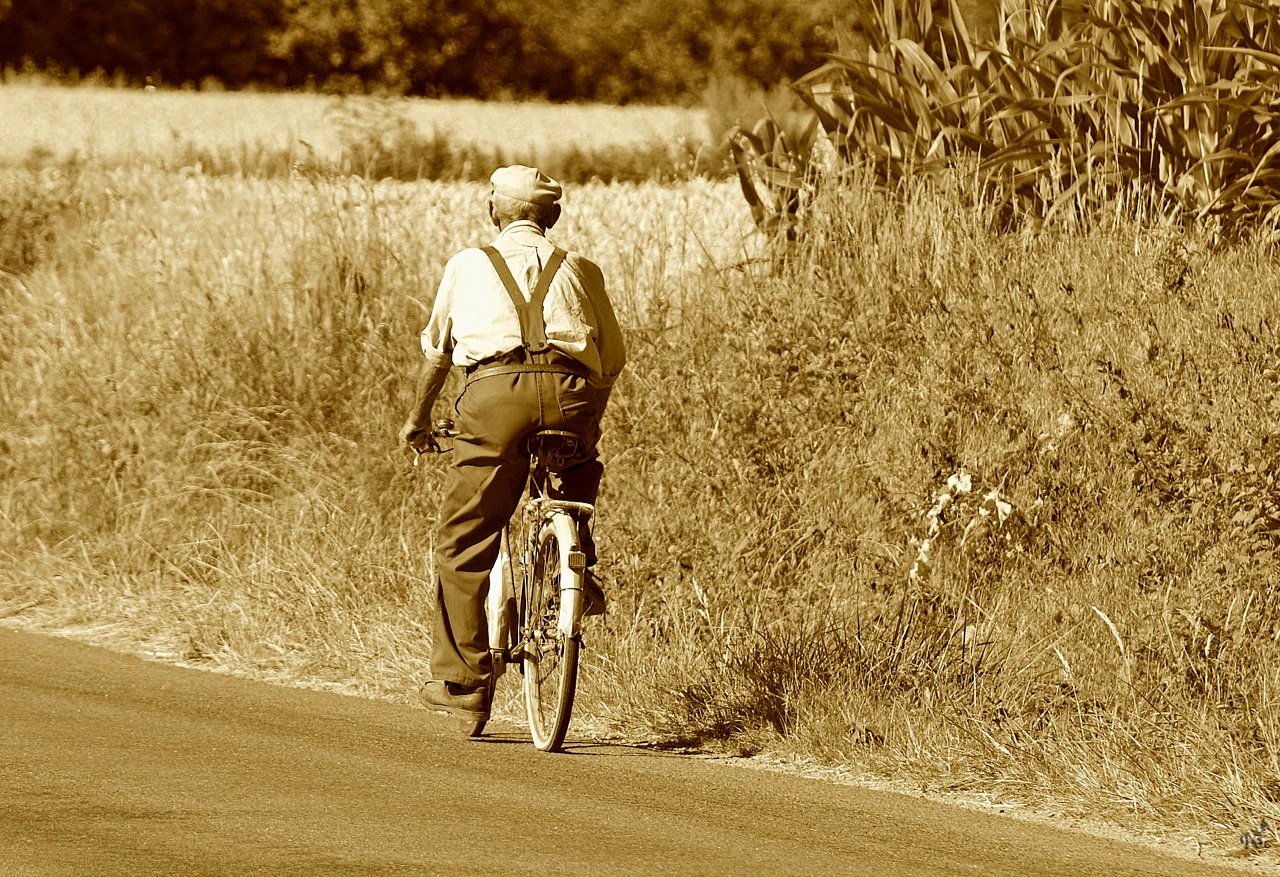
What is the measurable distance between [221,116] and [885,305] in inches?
1274

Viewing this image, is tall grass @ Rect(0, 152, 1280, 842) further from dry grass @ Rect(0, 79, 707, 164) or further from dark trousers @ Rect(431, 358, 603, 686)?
dry grass @ Rect(0, 79, 707, 164)

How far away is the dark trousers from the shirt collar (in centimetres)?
58

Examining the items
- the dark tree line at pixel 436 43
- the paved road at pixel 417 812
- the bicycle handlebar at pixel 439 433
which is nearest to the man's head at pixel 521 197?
the bicycle handlebar at pixel 439 433

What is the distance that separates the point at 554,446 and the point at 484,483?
0.31 meters

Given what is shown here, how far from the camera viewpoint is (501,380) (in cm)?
740

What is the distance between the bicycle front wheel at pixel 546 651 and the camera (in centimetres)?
754

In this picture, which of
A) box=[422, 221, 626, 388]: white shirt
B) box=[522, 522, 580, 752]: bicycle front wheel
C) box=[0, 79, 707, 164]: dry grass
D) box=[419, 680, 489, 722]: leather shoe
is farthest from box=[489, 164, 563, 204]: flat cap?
box=[0, 79, 707, 164]: dry grass

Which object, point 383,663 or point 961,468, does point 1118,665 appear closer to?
point 961,468

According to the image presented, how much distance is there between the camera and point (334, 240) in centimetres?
1352

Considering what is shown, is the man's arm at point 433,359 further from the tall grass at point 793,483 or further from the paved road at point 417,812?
the tall grass at point 793,483

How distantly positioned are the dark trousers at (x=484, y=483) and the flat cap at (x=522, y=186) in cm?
76

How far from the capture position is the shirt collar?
7.61 metres

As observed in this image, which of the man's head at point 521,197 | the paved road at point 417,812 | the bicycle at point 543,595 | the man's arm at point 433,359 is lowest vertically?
the paved road at point 417,812

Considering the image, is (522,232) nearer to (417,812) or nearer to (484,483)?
(484,483)
